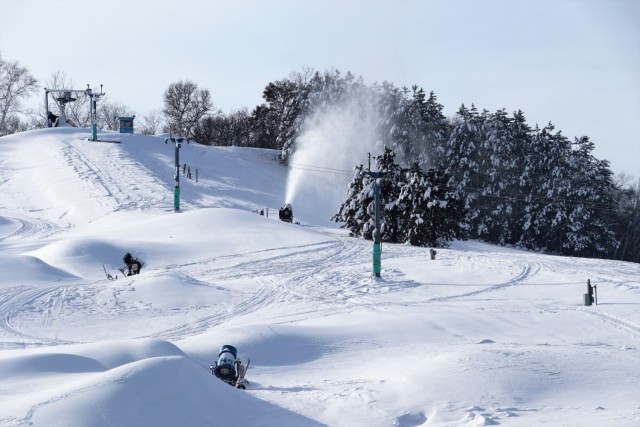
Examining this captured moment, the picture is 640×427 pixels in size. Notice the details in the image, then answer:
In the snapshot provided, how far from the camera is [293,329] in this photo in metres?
17.6

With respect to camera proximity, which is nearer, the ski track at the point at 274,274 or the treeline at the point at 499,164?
the ski track at the point at 274,274

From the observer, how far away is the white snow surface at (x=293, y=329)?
11.0 metres

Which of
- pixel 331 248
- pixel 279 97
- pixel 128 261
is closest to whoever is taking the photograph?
pixel 128 261

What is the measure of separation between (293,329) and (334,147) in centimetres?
5058

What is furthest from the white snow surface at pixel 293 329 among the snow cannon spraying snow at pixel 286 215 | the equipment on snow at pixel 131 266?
the snow cannon spraying snow at pixel 286 215

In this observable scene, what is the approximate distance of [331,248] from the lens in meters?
32.7

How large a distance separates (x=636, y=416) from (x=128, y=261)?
1978cm

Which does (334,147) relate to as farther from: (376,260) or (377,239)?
(377,239)

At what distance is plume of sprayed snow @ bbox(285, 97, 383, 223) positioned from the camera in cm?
6356

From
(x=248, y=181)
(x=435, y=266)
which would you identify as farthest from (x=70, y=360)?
(x=248, y=181)

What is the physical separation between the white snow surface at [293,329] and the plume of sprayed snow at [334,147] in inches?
847

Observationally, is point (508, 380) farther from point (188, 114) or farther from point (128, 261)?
point (188, 114)

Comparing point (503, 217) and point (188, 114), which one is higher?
point (188, 114)

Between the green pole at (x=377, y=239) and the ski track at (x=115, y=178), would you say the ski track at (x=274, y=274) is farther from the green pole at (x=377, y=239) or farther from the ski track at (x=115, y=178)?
the ski track at (x=115, y=178)
